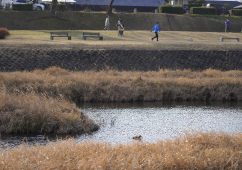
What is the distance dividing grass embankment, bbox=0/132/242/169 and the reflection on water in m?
3.01

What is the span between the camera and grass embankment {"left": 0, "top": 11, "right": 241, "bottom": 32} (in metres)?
45.1

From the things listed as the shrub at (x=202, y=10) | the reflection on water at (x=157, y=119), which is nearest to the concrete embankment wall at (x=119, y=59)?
the reflection on water at (x=157, y=119)

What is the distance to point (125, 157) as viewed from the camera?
7223mm

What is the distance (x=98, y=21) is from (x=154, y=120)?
36.7m

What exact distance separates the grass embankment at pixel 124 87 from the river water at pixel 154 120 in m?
0.77

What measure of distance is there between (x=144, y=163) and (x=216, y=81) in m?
14.1

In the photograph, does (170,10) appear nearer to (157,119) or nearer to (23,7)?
(23,7)

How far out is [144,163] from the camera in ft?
23.0

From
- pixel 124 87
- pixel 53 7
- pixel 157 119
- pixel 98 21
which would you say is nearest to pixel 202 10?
pixel 98 21

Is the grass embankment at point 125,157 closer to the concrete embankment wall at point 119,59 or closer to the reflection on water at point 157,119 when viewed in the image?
the reflection on water at point 157,119

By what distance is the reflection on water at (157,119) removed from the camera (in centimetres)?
1193

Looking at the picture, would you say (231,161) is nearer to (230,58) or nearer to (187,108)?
(187,108)

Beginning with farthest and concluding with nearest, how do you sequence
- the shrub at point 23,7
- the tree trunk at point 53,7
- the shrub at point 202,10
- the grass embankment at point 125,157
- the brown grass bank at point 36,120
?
1. the shrub at point 202,10
2. the shrub at point 23,7
3. the tree trunk at point 53,7
4. the brown grass bank at point 36,120
5. the grass embankment at point 125,157

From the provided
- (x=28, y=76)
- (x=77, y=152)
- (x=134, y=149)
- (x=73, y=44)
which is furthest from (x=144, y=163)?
(x=73, y=44)
